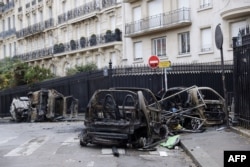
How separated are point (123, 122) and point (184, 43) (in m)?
22.6

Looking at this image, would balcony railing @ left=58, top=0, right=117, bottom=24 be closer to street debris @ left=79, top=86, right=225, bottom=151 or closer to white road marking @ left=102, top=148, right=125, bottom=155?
street debris @ left=79, top=86, right=225, bottom=151

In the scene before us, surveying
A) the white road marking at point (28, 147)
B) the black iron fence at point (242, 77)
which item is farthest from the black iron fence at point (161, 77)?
the white road marking at point (28, 147)

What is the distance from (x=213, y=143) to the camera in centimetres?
1130

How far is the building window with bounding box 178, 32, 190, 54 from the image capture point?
33.0 metres

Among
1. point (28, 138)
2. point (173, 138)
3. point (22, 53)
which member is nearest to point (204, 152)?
point (173, 138)

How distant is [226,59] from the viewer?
1150 inches

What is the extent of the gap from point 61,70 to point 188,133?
3845 centimetres

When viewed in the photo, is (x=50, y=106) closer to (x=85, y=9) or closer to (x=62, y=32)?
(x=85, y=9)

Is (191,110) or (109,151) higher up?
(191,110)

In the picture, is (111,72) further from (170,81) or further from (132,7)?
(132,7)

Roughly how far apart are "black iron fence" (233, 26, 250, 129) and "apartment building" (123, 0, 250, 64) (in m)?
14.8

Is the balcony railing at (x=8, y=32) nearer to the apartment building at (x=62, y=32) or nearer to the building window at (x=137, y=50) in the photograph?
the apartment building at (x=62, y=32)

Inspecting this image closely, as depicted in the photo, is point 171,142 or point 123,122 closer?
point 123,122

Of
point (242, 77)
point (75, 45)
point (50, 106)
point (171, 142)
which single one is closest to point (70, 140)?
point (171, 142)
